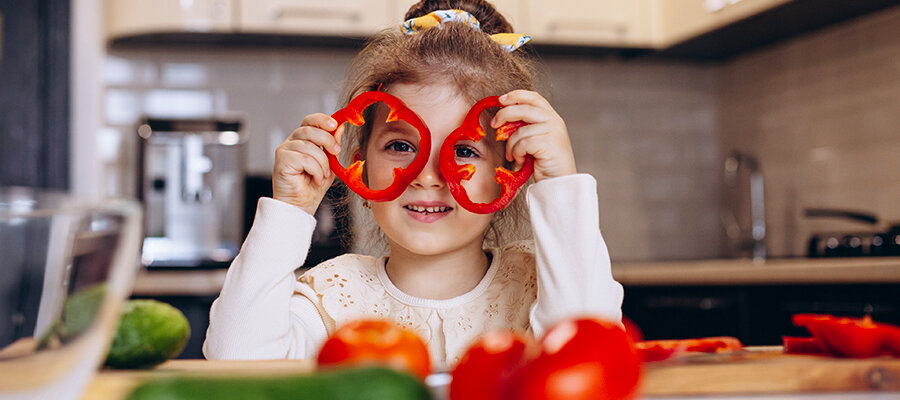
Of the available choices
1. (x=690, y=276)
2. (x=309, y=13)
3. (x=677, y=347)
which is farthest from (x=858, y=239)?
(x=309, y=13)

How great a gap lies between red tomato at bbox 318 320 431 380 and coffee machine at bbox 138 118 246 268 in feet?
6.59

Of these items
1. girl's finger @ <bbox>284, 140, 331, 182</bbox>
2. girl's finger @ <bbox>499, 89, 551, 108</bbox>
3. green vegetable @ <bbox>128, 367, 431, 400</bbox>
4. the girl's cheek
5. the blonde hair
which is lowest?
green vegetable @ <bbox>128, 367, 431, 400</bbox>

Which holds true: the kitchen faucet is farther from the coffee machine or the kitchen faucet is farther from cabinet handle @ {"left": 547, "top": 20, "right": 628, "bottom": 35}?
the coffee machine

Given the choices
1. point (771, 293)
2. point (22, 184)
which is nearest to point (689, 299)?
point (771, 293)

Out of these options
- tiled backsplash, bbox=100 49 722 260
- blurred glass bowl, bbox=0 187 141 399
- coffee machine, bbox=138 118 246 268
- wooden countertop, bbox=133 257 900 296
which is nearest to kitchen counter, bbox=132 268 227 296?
wooden countertop, bbox=133 257 900 296

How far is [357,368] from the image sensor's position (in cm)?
37

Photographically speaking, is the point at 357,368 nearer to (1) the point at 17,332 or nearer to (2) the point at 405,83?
(1) the point at 17,332

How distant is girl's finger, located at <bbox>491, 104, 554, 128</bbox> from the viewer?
40.1 inches

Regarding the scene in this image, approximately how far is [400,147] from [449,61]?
0.16 meters

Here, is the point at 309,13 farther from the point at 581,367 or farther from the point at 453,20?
the point at 581,367

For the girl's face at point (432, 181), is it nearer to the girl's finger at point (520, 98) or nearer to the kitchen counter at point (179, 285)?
the girl's finger at point (520, 98)

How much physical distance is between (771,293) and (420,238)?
1145 mm

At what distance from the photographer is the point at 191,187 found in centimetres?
244

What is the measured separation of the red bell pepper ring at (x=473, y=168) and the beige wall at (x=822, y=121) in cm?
159
